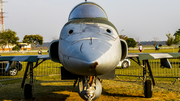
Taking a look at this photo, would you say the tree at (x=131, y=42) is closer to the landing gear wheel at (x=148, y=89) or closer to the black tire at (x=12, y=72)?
the black tire at (x=12, y=72)

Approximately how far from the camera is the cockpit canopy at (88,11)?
203 inches

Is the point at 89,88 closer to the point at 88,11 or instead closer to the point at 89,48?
the point at 89,48

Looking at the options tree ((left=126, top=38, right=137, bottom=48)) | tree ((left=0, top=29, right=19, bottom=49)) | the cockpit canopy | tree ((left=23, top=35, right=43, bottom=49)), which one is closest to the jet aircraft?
the cockpit canopy

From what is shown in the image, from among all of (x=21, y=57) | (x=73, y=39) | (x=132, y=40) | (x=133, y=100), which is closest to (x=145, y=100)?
(x=133, y=100)

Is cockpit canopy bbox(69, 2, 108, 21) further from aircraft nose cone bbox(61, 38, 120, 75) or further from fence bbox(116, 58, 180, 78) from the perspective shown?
fence bbox(116, 58, 180, 78)

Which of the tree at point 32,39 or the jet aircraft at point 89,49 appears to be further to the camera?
the tree at point 32,39

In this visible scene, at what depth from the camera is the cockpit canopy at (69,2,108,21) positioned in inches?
203

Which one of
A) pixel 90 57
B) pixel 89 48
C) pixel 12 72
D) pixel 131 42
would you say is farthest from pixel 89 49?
pixel 131 42

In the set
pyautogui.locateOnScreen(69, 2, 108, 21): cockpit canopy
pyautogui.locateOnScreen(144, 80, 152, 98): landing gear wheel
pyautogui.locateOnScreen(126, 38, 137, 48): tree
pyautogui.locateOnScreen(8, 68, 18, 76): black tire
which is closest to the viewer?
pyautogui.locateOnScreen(69, 2, 108, 21): cockpit canopy

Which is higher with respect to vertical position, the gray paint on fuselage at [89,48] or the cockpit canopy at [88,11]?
the cockpit canopy at [88,11]

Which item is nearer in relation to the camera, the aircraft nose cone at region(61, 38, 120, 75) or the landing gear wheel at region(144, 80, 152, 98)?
the aircraft nose cone at region(61, 38, 120, 75)

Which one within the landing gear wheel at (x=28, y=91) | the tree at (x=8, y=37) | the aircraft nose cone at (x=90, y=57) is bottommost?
the landing gear wheel at (x=28, y=91)

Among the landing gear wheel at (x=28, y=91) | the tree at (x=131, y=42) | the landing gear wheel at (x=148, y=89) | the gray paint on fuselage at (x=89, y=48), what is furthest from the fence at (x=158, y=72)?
the tree at (x=131, y=42)

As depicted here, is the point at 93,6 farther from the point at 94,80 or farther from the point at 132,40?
the point at 132,40
